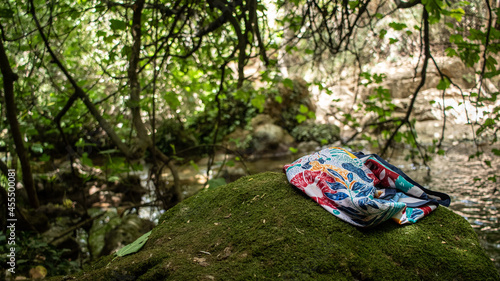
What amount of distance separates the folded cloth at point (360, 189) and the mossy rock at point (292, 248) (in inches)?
2.0

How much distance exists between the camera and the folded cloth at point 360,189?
147 centimetres

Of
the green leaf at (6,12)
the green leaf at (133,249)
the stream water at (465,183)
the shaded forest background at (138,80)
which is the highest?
the green leaf at (6,12)

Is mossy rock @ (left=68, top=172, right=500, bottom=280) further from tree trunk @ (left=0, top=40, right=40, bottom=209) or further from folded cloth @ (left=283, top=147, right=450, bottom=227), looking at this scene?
tree trunk @ (left=0, top=40, right=40, bottom=209)

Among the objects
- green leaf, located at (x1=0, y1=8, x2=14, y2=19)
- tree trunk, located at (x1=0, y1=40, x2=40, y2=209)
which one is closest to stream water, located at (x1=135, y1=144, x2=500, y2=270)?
tree trunk, located at (x1=0, y1=40, x2=40, y2=209)

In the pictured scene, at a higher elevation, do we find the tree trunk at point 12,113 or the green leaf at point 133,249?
the tree trunk at point 12,113

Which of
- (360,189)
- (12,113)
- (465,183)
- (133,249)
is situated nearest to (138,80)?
(12,113)

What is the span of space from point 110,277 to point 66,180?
520cm

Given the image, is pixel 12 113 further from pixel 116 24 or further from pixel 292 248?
pixel 292 248

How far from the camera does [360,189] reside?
1.60 meters

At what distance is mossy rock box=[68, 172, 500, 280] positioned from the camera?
1.22m

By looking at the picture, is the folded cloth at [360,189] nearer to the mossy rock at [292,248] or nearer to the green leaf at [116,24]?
the mossy rock at [292,248]

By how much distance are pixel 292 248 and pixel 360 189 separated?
0.55 m

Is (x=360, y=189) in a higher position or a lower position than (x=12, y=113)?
lower

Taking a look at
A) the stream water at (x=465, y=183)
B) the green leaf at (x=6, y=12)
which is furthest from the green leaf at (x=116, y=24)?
the stream water at (x=465, y=183)
